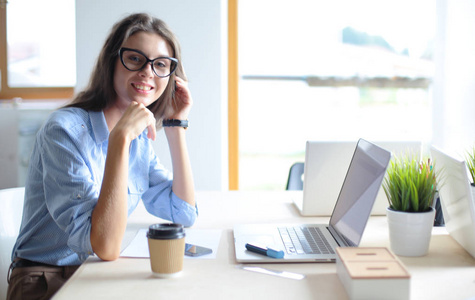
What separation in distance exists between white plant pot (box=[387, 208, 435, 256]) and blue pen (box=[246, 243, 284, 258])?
1.05ft

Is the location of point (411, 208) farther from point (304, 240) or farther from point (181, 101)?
point (181, 101)

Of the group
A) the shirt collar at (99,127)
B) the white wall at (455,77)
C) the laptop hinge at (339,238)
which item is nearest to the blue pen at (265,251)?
the laptop hinge at (339,238)

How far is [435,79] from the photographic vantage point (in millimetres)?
3609

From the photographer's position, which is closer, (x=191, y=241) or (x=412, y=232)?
(x=412, y=232)

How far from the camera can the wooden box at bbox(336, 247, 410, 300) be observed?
98cm

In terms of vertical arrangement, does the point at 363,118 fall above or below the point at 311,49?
below

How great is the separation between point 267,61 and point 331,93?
0.52m

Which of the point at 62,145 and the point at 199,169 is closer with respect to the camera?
the point at 62,145

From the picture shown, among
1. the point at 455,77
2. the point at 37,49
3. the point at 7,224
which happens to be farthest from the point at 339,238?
the point at 37,49

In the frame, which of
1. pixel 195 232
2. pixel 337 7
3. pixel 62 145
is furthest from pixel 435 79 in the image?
pixel 62 145

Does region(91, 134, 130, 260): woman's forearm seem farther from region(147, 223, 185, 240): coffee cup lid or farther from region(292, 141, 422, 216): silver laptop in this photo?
region(292, 141, 422, 216): silver laptop

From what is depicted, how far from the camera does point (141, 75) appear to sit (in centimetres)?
162

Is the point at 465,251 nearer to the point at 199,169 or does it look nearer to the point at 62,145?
the point at 62,145

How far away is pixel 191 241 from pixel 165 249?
0.31 metres
